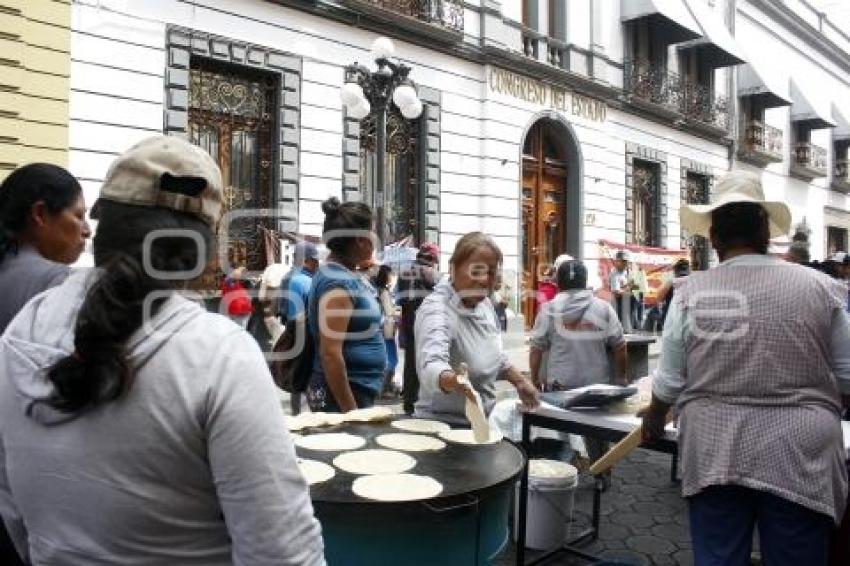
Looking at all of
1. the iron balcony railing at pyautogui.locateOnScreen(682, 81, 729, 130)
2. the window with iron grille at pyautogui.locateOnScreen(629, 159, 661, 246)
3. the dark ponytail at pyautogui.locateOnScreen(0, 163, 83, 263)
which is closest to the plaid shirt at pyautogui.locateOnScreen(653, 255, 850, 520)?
the dark ponytail at pyautogui.locateOnScreen(0, 163, 83, 263)

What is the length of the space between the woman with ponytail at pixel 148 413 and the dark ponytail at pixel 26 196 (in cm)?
126

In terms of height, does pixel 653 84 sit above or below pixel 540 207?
above

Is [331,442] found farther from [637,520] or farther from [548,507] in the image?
[637,520]

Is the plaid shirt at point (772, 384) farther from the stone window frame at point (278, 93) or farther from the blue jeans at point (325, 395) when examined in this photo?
the stone window frame at point (278, 93)

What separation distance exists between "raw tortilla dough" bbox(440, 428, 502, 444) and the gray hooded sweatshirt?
1853 millimetres

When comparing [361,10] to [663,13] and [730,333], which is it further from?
[730,333]

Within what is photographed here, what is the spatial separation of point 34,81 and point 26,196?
756 centimetres

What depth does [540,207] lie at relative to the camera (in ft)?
54.4

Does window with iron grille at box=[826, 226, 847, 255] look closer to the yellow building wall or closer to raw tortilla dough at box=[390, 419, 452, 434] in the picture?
the yellow building wall

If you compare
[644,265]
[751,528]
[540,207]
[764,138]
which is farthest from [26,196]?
[764,138]

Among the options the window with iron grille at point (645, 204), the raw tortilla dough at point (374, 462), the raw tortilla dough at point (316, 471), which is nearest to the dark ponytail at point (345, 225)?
the raw tortilla dough at point (374, 462)

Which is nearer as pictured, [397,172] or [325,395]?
[325,395]

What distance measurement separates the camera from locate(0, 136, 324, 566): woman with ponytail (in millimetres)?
1166

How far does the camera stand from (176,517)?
121 centimetres
